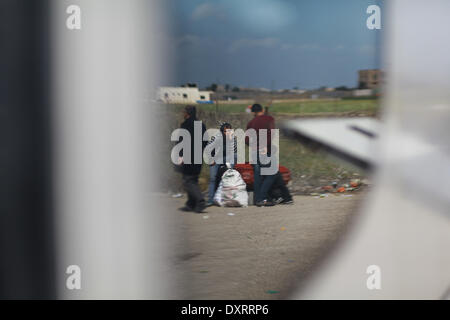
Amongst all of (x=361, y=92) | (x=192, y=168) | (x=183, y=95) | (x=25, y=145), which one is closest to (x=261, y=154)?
(x=192, y=168)

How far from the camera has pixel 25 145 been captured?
1898mm

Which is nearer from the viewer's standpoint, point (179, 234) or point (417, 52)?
point (179, 234)

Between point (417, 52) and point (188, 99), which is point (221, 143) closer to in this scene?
point (188, 99)

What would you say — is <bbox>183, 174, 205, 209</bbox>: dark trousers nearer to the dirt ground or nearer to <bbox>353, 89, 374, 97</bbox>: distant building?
the dirt ground

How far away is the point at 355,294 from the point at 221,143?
0.97 metres

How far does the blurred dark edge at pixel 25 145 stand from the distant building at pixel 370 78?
4.57ft

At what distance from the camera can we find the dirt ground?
6.68ft

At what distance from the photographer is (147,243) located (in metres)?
1.98

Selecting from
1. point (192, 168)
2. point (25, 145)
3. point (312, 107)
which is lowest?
point (192, 168)

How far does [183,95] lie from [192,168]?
12.6 inches

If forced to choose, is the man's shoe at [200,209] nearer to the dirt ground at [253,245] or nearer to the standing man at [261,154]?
the dirt ground at [253,245]

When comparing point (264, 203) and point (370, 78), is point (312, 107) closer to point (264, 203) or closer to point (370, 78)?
point (370, 78)

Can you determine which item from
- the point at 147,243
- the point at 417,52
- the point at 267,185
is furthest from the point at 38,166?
the point at 417,52

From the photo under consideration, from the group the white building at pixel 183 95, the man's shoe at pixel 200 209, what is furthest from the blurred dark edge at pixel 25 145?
the man's shoe at pixel 200 209
